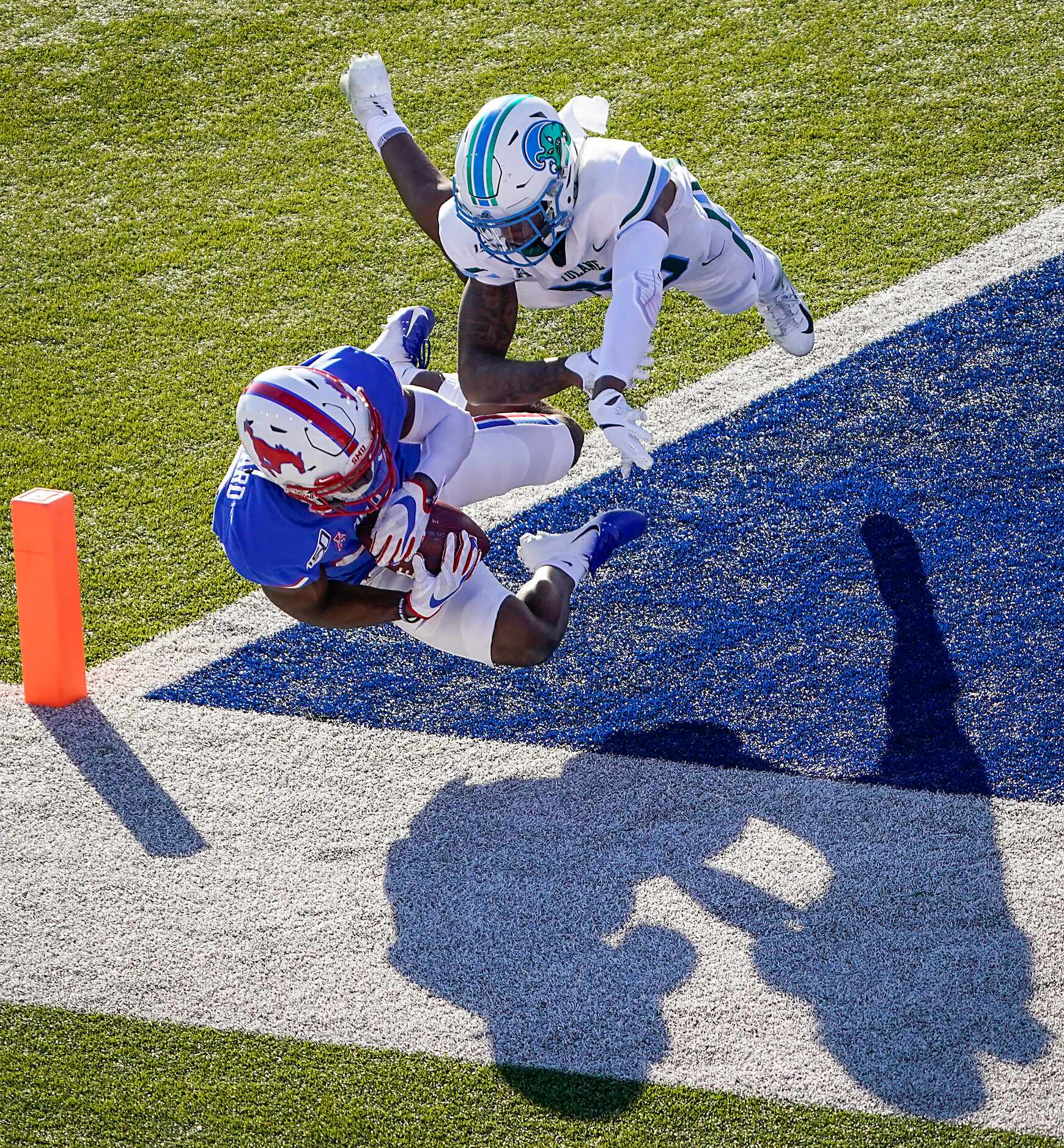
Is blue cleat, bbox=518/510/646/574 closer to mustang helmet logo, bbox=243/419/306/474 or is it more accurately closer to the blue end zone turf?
the blue end zone turf

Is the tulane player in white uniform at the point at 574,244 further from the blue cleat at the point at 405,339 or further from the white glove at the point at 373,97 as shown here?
the blue cleat at the point at 405,339

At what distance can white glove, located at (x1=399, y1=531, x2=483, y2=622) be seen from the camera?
3811mm

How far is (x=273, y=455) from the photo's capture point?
11.5 feet

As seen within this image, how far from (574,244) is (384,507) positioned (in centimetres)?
117

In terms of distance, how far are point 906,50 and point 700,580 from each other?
3631 millimetres

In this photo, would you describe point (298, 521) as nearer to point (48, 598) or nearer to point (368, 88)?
point (48, 598)

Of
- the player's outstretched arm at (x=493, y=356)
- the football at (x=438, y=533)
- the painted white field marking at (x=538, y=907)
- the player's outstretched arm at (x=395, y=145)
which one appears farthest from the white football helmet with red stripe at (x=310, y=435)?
the player's outstretched arm at (x=395, y=145)

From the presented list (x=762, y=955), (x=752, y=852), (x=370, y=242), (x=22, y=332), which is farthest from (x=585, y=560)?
(x=22, y=332)

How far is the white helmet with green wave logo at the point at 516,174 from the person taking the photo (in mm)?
4109

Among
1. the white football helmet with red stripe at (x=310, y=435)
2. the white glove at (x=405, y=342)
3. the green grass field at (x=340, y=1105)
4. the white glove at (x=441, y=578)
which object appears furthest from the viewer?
the white glove at (x=405, y=342)

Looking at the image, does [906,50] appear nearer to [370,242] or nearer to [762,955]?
[370,242]

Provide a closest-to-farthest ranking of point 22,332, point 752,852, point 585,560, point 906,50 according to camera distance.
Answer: point 752,852
point 585,560
point 22,332
point 906,50

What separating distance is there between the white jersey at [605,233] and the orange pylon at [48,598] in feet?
4.77

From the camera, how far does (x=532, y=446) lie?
176 inches
